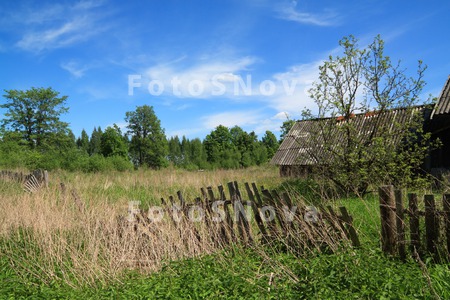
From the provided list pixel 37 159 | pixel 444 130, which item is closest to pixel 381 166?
pixel 444 130

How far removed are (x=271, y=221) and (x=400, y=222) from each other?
74.0 inches

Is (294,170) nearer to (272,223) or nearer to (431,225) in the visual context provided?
(272,223)

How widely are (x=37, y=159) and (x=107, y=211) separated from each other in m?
24.7

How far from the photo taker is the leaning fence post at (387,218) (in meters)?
4.60

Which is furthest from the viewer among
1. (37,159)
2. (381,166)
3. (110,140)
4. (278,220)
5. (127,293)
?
(110,140)

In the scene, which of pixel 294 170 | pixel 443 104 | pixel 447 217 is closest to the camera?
pixel 447 217

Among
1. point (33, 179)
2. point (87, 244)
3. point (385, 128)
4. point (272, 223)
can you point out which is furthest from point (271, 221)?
point (33, 179)

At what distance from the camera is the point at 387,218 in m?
4.67

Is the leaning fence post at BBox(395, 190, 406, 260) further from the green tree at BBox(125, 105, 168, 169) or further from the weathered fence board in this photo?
the green tree at BBox(125, 105, 168, 169)

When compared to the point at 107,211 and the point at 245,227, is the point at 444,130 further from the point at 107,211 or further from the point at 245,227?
the point at 107,211

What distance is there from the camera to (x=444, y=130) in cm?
1537

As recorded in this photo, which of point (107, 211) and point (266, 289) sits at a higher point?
point (107, 211)

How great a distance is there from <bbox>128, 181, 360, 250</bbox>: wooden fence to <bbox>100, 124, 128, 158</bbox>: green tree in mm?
45039

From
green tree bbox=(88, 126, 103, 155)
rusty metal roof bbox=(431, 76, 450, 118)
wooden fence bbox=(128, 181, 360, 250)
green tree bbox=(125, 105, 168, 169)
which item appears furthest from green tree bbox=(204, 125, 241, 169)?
wooden fence bbox=(128, 181, 360, 250)
